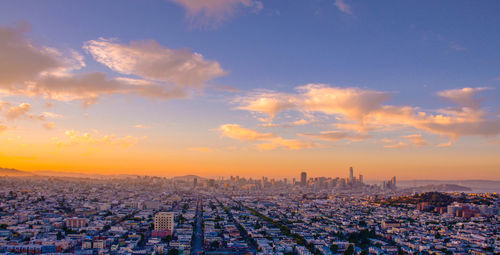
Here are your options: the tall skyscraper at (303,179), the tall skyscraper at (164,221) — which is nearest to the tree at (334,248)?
the tall skyscraper at (164,221)

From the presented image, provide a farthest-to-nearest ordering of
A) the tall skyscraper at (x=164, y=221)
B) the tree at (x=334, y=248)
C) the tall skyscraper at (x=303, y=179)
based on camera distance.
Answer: the tall skyscraper at (x=303, y=179), the tall skyscraper at (x=164, y=221), the tree at (x=334, y=248)

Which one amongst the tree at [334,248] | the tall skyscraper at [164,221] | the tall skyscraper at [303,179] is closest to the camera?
the tree at [334,248]

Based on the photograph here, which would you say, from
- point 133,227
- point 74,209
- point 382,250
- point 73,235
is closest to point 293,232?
point 382,250

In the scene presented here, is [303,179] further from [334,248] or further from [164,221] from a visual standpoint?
[334,248]

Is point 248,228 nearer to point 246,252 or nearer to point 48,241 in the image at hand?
point 246,252

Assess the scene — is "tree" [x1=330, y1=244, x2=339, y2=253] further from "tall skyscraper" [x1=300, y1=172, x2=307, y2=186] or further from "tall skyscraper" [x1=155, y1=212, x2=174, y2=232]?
"tall skyscraper" [x1=300, y1=172, x2=307, y2=186]

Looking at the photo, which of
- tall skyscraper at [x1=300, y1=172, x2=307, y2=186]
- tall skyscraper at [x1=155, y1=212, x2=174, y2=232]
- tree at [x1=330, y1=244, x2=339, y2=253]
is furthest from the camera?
tall skyscraper at [x1=300, y1=172, x2=307, y2=186]

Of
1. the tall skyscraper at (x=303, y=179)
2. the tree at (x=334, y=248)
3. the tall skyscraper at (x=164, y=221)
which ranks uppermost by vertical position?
the tall skyscraper at (x=303, y=179)

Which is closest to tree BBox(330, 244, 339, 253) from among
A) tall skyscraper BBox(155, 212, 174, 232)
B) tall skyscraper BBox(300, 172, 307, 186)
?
tall skyscraper BBox(155, 212, 174, 232)

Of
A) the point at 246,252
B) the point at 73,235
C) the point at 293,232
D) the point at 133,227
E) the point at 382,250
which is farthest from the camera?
the point at 133,227

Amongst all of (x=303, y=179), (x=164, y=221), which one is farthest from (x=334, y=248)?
(x=303, y=179)

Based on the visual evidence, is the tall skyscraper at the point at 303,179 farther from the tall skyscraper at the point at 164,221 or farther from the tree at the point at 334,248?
the tree at the point at 334,248
